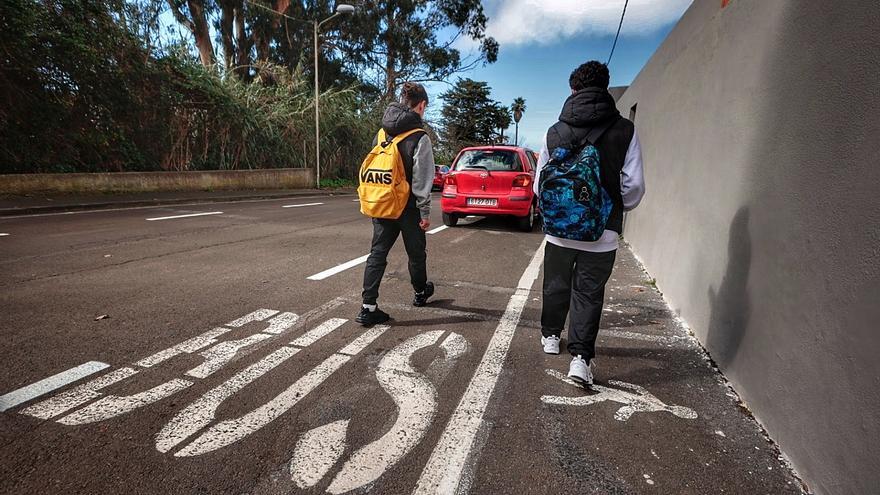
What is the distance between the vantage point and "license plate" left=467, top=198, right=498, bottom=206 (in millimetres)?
8344

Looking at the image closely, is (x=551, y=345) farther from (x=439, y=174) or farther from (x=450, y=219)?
(x=439, y=174)

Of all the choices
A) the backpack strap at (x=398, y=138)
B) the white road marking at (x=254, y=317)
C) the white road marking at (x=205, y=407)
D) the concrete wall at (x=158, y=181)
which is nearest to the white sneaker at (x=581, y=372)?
the white road marking at (x=205, y=407)

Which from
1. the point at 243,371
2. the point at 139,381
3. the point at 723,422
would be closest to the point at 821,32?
the point at 723,422

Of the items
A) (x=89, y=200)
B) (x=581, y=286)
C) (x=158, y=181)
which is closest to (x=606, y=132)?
(x=581, y=286)

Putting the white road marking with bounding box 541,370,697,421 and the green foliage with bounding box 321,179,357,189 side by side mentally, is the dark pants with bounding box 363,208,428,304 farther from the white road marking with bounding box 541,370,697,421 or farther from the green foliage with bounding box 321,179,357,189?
the green foliage with bounding box 321,179,357,189

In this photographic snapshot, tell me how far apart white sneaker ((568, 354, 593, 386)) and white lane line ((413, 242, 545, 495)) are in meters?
0.45

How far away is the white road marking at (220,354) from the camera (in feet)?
8.67

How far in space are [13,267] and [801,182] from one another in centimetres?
683

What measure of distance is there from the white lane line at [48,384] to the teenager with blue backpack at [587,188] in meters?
2.82

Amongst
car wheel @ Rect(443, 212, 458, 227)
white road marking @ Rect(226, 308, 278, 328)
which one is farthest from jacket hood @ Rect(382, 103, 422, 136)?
car wheel @ Rect(443, 212, 458, 227)

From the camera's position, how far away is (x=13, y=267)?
15.6ft

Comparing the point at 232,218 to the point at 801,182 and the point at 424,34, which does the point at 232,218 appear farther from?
the point at 424,34

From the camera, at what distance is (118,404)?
2.26 meters

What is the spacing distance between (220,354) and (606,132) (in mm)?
2777
